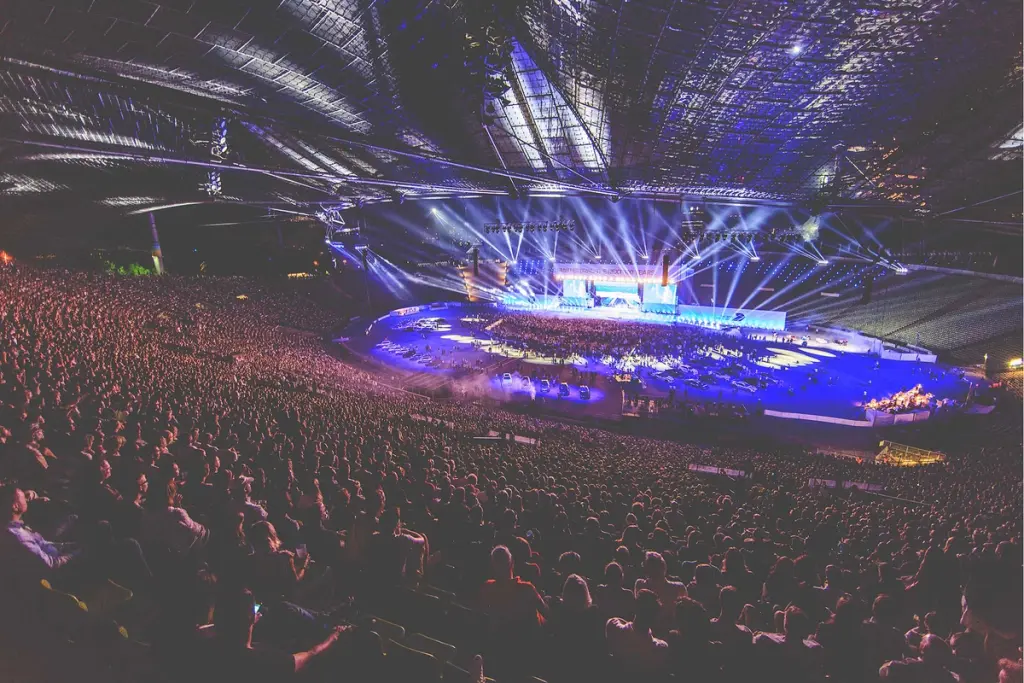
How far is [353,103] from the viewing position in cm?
1128

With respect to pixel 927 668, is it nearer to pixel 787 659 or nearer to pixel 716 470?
pixel 787 659

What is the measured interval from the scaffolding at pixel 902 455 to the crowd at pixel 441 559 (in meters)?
6.44

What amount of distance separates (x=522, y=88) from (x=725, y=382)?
699 inches

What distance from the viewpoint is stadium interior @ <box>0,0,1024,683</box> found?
287cm

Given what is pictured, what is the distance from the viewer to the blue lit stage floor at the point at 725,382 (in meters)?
21.4

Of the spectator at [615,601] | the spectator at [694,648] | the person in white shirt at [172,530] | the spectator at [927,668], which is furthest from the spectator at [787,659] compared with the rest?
the person in white shirt at [172,530]

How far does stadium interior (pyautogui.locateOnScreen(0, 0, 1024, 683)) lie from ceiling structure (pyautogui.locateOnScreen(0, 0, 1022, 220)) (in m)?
0.10

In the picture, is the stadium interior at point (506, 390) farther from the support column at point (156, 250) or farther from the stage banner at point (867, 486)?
the support column at point (156, 250)

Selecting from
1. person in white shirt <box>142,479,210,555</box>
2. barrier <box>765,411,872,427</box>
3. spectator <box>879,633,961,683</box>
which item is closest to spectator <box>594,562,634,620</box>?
spectator <box>879,633,961,683</box>

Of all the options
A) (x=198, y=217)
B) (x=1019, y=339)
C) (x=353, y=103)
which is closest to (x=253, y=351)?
(x=353, y=103)

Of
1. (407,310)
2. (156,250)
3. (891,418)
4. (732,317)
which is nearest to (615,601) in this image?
(891,418)

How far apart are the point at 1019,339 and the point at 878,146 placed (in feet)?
74.7

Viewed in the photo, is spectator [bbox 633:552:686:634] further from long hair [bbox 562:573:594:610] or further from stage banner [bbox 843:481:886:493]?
stage banner [bbox 843:481:886:493]

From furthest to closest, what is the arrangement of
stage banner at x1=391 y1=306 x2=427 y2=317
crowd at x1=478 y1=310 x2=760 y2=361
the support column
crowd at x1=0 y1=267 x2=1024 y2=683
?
1. stage banner at x1=391 y1=306 x2=427 y2=317
2. the support column
3. crowd at x1=478 y1=310 x2=760 y2=361
4. crowd at x1=0 y1=267 x2=1024 y2=683
